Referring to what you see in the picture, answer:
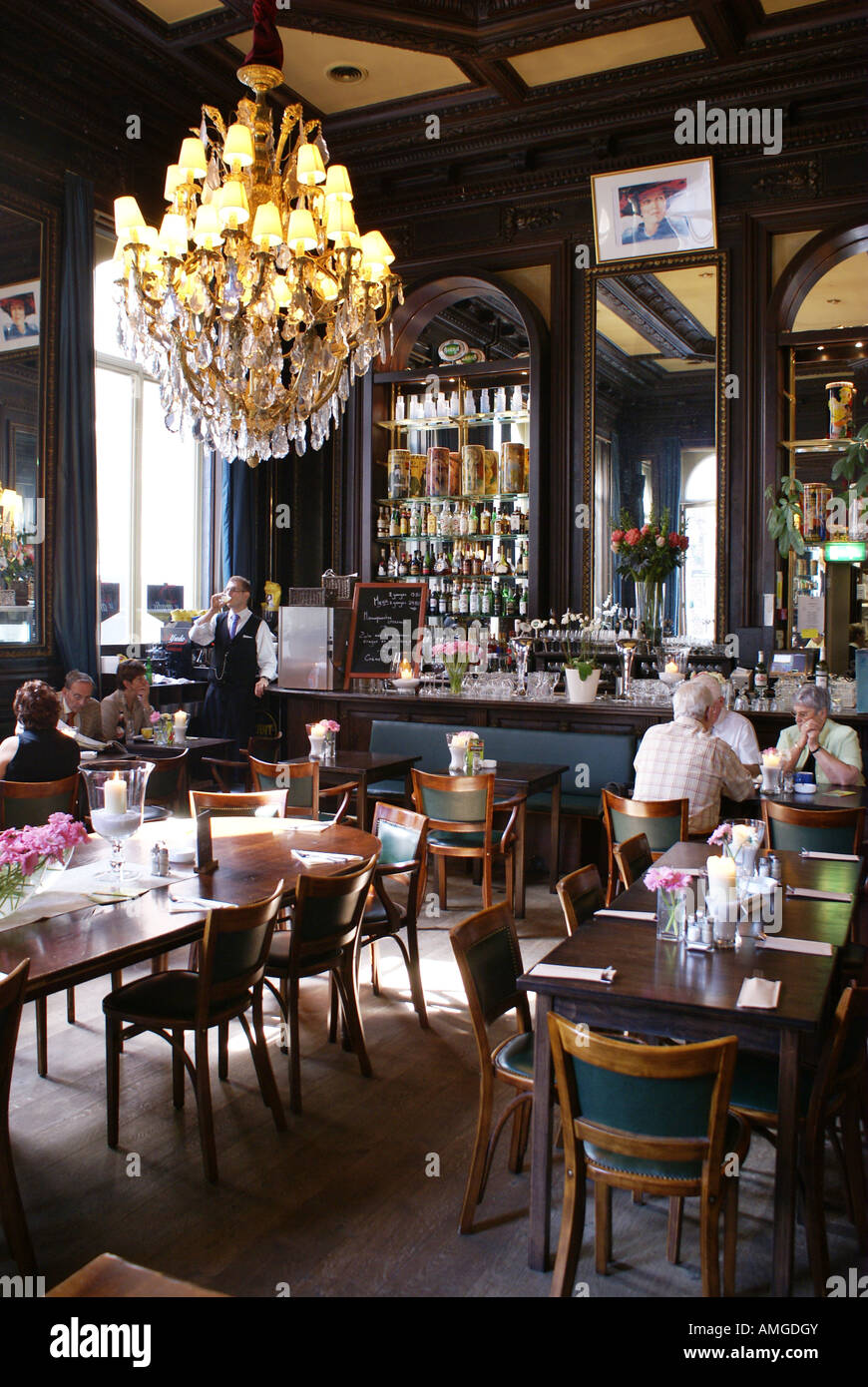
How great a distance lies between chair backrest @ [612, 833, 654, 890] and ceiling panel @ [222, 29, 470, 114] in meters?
5.45

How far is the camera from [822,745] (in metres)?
5.37

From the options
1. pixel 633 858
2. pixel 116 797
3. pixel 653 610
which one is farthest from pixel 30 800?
pixel 653 610

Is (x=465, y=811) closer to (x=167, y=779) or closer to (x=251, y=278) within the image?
(x=167, y=779)

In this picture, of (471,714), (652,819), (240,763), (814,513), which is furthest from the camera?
(814,513)

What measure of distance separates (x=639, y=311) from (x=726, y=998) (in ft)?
26.9

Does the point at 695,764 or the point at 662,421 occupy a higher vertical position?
the point at 662,421

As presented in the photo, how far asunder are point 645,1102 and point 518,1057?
81cm

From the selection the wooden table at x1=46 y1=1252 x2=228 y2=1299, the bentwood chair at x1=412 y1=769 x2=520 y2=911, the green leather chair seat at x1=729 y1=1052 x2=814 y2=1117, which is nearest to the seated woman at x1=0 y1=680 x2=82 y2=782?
the bentwood chair at x1=412 y1=769 x2=520 y2=911

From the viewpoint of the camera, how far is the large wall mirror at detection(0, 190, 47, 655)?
6750 millimetres

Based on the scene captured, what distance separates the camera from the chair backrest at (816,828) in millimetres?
4395

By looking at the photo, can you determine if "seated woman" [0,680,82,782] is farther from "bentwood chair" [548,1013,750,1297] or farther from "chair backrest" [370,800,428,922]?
"bentwood chair" [548,1013,750,1297]

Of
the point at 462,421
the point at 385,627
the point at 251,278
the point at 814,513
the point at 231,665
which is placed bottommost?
the point at 231,665

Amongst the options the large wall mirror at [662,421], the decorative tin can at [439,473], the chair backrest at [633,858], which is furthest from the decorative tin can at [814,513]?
the chair backrest at [633,858]
